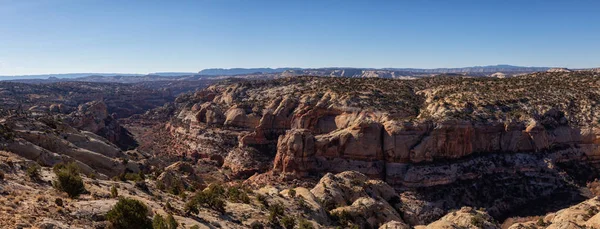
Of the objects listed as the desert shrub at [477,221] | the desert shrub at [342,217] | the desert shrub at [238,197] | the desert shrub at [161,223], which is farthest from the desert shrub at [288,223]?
the desert shrub at [477,221]

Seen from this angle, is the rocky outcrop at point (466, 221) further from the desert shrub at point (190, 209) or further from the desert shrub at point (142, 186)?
the desert shrub at point (142, 186)

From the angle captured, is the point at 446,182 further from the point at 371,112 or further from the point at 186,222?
the point at 186,222

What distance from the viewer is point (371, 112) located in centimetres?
6162

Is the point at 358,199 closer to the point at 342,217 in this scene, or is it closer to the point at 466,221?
the point at 342,217

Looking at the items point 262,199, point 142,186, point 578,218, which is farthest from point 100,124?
point 578,218

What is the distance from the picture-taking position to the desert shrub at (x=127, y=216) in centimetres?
1781

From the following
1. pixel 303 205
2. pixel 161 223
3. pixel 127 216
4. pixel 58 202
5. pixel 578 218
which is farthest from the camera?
pixel 578 218

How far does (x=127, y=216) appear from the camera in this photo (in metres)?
18.0

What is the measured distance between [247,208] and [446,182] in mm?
31854

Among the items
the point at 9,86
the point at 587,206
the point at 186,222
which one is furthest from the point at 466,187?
the point at 9,86

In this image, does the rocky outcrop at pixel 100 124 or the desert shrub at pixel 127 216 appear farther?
the rocky outcrop at pixel 100 124

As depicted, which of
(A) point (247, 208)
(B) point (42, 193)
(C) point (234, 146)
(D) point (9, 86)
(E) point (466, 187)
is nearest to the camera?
(B) point (42, 193)

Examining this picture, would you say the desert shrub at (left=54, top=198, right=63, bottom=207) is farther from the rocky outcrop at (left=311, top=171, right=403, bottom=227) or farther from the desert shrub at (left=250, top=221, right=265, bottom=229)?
the rocky outcrop at (left=311, top=171, right=403, bottom=227)

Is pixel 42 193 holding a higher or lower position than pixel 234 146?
higher
